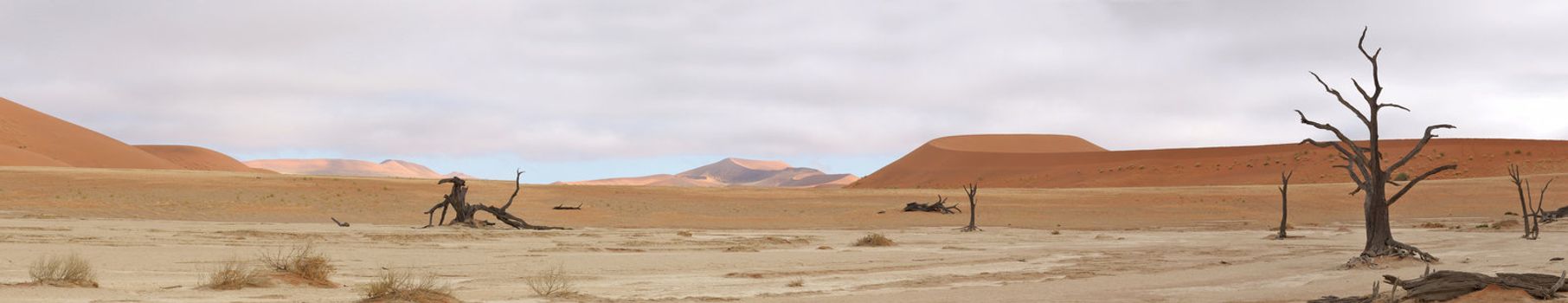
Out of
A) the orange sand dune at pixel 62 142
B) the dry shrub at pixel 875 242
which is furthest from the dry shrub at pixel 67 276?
the orange sand dune at pixel 62 142

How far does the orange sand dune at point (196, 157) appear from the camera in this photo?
13200cm

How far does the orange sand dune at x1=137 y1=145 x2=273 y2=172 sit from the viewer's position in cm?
13200

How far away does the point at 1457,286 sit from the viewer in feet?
32.4

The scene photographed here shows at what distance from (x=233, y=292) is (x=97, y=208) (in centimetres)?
2767

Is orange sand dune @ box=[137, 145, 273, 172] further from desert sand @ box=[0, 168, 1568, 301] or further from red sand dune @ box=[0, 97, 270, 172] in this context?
desert sand @ box=[0, 168, 1568, 301]

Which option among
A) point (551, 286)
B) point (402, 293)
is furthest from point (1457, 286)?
point (402, 293)

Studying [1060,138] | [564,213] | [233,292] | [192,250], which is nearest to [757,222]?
[564,213]

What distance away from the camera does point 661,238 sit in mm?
25859

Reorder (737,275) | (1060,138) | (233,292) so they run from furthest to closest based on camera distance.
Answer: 1. (1060,138)
2. (737,275)
3. (233,292)

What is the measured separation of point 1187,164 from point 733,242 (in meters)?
83.2

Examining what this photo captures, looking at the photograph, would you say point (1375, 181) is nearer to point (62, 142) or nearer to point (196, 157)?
point (62, 142)

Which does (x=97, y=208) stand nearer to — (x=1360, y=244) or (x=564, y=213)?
(x=564, y=213)

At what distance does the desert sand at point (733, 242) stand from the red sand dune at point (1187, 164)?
3348 cm

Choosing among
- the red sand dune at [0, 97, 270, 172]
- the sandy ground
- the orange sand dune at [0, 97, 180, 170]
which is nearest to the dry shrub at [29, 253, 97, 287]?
the sandy ground
